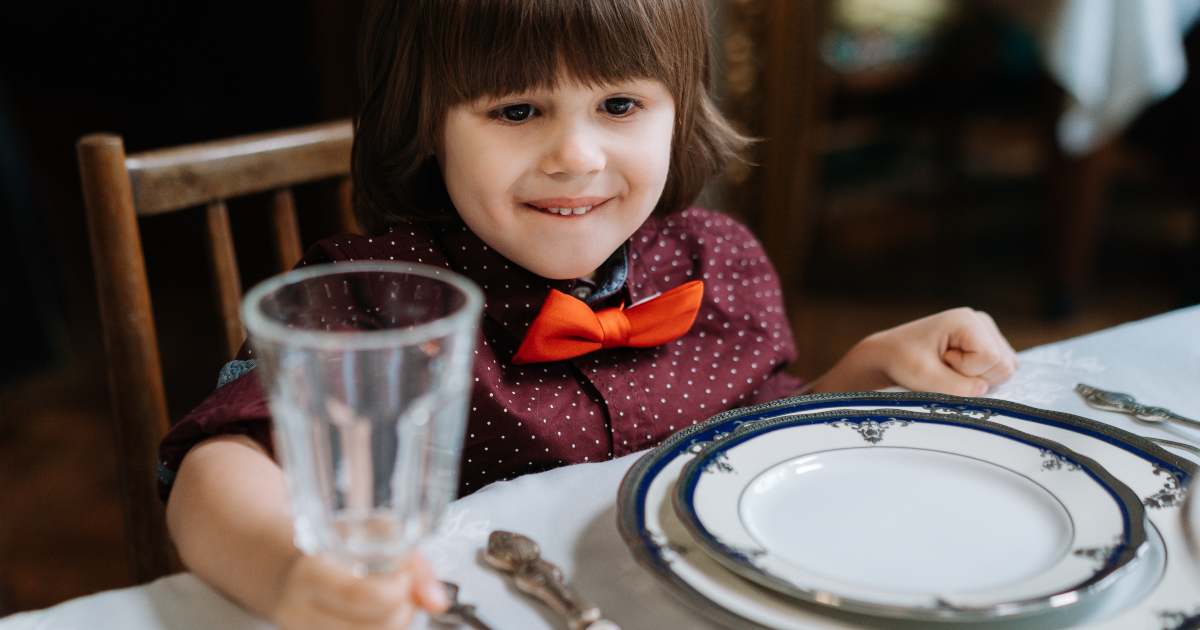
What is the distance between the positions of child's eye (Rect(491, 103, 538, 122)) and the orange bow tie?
124 millimetres

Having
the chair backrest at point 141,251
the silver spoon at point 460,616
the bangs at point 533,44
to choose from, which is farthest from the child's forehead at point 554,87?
the silver spoon at point 460,616

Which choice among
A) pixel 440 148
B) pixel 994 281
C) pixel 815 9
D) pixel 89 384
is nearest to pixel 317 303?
pixel 440 148

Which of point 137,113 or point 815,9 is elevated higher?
point 815,9

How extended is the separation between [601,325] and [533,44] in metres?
0.21

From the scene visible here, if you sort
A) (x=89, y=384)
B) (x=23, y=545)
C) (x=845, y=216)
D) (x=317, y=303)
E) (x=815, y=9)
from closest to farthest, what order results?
(x=317, y=303) → (x=23, y=545) → (x=815, y=9) → (x=89, y=384) → (x=845, y=216)

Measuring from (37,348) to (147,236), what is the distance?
592mm

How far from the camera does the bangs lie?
717 mm

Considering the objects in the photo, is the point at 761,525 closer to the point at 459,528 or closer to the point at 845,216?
the point at 459,528

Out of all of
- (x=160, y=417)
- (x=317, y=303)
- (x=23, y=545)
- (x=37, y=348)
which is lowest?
(x=23, y=545)

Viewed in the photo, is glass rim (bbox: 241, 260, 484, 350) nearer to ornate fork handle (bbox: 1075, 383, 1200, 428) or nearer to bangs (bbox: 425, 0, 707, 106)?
bangs (bbox: 425, 0, 707, 106)

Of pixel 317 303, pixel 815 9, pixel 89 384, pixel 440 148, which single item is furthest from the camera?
pixel 89 384

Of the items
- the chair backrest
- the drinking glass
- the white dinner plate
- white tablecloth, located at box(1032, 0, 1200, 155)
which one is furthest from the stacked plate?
white tablecloth, located at box(1032, 0, 1200, 155)

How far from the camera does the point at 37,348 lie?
2479 millimetres

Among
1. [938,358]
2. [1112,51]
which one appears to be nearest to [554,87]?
[938,358]
